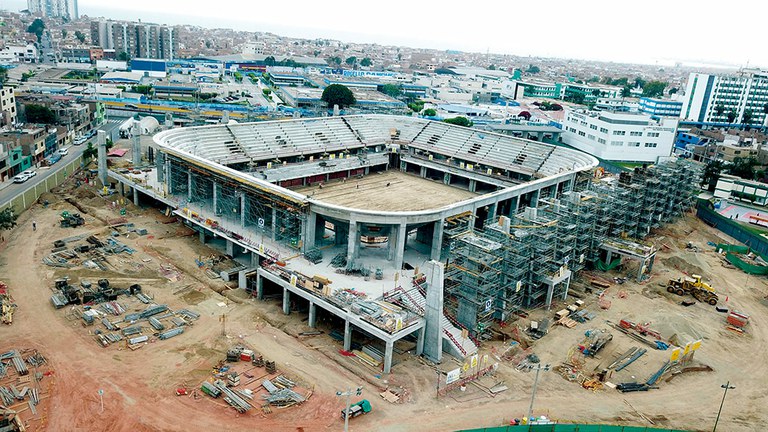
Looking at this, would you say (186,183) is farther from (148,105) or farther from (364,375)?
(148,105)

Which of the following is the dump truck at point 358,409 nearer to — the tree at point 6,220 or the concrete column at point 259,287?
the concrete column at point 259,287

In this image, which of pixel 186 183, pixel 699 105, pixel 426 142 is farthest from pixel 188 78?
pixel 699 105

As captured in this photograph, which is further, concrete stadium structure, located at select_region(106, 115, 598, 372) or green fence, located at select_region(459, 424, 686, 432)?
concrete stadium structure, located at select_region(106, 115, 598, 372)

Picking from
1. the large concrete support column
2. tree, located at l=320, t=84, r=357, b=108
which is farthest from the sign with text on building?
tree, located at l=320, t=84, r=357, b=108

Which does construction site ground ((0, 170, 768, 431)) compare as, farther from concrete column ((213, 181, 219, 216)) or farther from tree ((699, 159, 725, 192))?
tree ((699, 159, 725, 192))

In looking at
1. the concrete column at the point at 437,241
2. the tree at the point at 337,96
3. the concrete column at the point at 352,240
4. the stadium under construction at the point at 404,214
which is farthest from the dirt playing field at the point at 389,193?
the tree at the point at 337,96

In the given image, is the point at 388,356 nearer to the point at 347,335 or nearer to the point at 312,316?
the point at 347,335

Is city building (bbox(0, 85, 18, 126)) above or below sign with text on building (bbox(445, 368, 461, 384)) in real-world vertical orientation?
above
